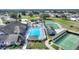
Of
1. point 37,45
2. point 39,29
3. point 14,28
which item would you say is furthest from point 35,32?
point 14,28

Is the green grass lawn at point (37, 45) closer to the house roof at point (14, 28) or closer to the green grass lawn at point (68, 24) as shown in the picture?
the house roof at point (14, 28)

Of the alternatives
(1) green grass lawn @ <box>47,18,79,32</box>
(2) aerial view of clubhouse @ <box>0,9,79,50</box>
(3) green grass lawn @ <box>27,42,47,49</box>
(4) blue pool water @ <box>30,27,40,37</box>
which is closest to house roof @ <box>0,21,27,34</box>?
(2) aerial view of clubhouse @ <box>0,9,79,50</box>

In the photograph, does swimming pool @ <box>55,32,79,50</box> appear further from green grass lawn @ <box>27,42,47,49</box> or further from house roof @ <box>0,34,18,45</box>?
house roof @ <box>0,34,18,45</box>

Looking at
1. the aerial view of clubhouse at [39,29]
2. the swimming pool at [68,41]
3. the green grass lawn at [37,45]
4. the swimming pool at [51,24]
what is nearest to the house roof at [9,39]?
the aerial view of clubhouse at [39,29]

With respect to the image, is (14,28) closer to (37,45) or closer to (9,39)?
(9,39)

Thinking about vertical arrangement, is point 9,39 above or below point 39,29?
below

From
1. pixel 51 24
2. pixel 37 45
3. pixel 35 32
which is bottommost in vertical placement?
pixel 37 45
